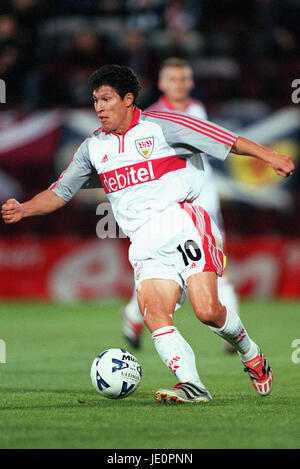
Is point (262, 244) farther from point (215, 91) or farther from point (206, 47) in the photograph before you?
point (206, 47)

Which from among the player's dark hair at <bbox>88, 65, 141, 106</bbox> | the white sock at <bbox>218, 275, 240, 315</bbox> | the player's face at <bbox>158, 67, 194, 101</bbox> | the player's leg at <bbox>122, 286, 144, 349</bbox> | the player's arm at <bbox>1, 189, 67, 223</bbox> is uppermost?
the player's face at <bbox>158, 67, 194, 101</bbox>

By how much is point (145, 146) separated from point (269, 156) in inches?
34.0

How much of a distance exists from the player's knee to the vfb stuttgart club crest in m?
1.03

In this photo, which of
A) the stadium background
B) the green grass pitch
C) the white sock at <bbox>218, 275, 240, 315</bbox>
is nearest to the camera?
the green grass pitch

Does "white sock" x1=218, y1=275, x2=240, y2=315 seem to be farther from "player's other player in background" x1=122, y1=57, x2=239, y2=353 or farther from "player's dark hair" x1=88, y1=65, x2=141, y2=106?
"player's dark hair" x1=88, y1=65, x2=141, y2=106

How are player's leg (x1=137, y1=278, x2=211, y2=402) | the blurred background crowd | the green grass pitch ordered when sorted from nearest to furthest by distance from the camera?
the green grass pitch
player's leg (x1=137, y1=278, x2=211, y2=402)
the blurred background crowd

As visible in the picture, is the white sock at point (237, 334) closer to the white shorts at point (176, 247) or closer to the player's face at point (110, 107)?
the white shorts at point (176, 247)

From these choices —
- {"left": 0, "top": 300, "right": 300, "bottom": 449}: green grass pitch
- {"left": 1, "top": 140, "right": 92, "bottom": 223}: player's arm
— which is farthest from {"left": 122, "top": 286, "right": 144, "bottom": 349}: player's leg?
{"left": 1, "top": 140, "right": 92, "bottom": 223}: player's arm

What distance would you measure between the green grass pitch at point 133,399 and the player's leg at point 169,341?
0.10 metres

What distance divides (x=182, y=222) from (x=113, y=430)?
5.50ft

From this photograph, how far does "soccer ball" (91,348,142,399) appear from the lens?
558 cm

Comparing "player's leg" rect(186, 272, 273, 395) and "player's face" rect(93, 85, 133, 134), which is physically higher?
"player's face" rect(93, 85, 133, 134)

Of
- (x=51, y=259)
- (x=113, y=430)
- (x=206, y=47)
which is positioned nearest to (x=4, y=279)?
(x=51, y=259)

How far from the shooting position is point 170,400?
542cm
